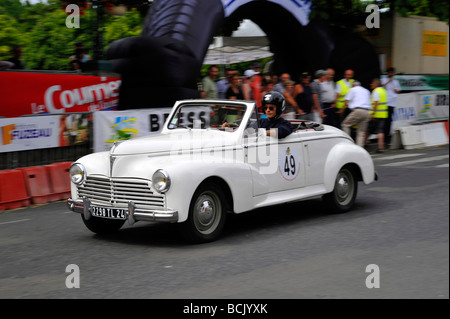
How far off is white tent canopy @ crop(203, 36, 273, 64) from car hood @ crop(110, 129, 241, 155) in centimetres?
1857

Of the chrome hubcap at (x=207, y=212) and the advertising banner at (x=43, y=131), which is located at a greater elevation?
the advertising banner at (x=43, y=131)

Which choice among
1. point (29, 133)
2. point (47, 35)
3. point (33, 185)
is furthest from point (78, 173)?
point (47, 35)

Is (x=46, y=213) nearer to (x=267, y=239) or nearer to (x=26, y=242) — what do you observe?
(x=26, y=242)

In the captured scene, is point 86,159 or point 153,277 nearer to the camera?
point 153,277

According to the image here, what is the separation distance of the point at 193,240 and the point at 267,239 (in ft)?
2.99

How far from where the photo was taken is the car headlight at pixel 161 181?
682 cm

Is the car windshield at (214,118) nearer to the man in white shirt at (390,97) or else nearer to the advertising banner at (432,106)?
the man in white shirt at (390,97)

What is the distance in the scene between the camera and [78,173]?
299 inches

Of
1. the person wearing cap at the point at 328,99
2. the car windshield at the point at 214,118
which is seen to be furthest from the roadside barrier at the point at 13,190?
the person wearing cap at the point at 328,99

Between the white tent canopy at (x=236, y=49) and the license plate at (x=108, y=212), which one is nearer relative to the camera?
the license plate at (x=108, y=212)

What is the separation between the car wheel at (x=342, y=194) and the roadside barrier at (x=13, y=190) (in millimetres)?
4610

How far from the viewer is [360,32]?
70.4ft

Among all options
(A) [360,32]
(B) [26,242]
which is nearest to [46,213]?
(B) [26,242]

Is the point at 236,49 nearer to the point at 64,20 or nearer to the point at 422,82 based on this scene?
the point at 64,20
